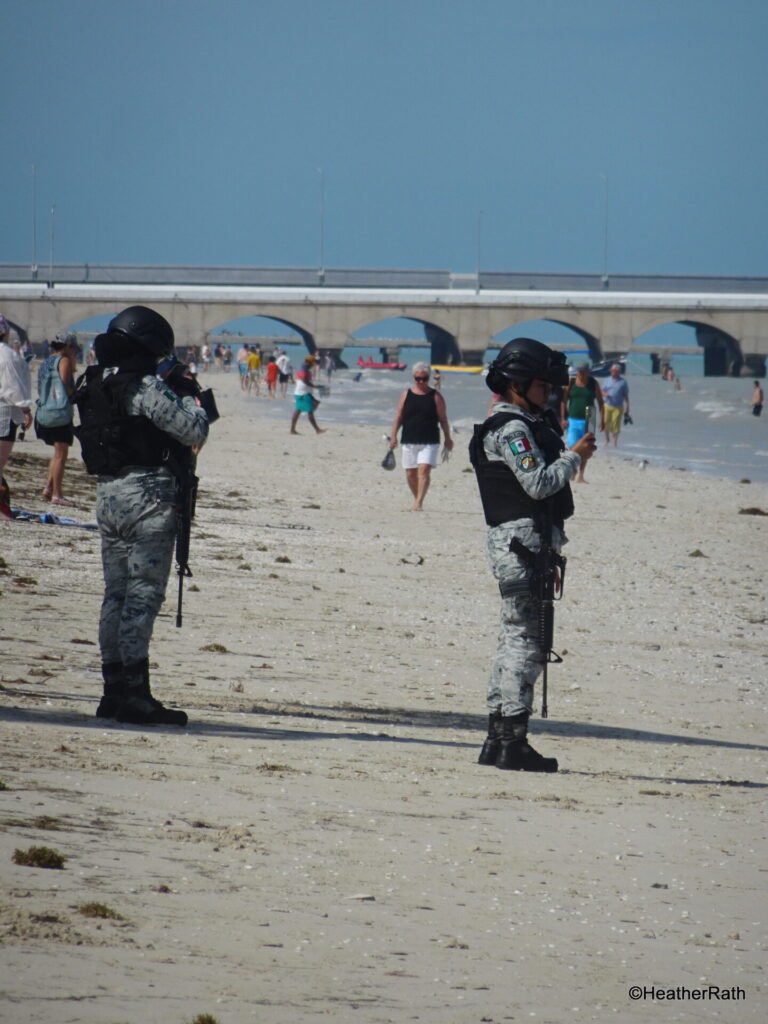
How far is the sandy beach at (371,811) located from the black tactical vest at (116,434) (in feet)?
3.13

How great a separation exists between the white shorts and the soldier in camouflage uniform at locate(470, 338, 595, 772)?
8402 millimetres

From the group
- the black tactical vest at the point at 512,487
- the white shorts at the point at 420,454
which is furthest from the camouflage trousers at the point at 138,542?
the white shorts at the point at 420,454

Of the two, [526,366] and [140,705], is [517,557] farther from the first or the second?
[140,705]

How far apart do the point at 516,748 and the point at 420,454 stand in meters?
8.61

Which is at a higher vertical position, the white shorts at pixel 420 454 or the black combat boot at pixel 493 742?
the white shorts at pixel 420 454

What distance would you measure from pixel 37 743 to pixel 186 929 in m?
1.74

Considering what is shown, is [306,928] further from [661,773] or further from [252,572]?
[252,572]

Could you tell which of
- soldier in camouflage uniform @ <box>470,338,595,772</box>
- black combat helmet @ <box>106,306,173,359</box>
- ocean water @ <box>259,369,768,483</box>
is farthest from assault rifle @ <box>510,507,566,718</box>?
ocean water @ <box>259,369,768,483</box>

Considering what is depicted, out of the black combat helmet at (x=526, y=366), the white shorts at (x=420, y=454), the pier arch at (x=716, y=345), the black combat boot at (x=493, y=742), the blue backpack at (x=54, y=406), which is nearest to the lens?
the black combat helmet at (x=526, y=366)

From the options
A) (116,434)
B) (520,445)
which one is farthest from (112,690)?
(520,445)

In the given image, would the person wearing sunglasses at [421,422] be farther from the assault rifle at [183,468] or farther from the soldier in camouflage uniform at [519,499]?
the soldier in camouflage uniform at [519,499]

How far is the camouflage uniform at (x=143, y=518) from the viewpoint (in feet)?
17.3

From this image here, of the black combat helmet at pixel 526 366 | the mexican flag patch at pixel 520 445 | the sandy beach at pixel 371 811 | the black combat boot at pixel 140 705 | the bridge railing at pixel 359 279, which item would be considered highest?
the bridge railing at pixel 359 279

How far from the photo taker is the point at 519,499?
514cm
